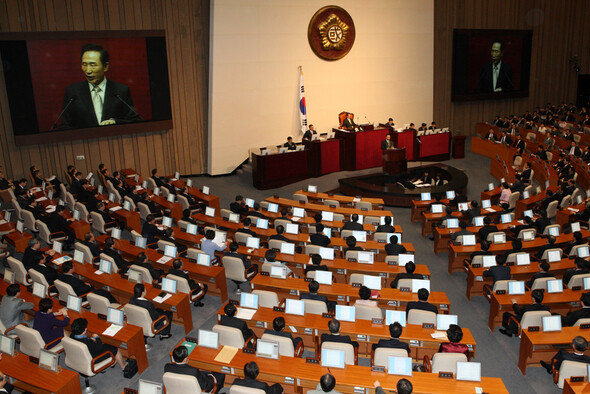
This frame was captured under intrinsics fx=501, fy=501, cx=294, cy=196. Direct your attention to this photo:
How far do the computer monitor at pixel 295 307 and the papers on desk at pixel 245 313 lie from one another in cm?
59

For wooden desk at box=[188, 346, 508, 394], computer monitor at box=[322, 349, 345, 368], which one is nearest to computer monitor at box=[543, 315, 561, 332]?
wooden desk at box=[188, 346, 508, 394]

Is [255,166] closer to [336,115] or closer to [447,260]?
[336,115]

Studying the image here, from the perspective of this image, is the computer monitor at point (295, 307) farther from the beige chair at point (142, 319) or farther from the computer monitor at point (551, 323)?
the computer monitor at point (551, 323)

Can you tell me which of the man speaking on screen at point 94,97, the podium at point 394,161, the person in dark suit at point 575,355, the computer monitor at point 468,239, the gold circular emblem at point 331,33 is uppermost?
the gold circular emblem at point 331,33

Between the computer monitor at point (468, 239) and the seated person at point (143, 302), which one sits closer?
the seated person at point (143, 302)

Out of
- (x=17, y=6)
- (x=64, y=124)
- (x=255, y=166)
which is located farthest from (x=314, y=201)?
(x=17, y=6)

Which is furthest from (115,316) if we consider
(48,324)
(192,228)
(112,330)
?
(192,228)

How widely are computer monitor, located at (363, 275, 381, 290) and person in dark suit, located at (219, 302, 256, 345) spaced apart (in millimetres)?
2288

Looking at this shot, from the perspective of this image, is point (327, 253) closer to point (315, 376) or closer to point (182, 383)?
point (315, 376)

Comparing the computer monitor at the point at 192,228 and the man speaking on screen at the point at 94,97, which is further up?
the man speaking on screen at the point at 94,97

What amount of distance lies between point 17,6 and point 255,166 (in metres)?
9.27

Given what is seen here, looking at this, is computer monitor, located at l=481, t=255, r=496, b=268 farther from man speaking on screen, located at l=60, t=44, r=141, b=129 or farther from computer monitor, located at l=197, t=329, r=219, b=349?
man speaking on screen, located at l=60, t=44, r=141, b=129

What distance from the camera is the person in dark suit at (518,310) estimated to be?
8234mm

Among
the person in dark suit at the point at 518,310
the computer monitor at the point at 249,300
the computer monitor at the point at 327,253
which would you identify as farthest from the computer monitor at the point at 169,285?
the person in dark suit at the point at 518,310
